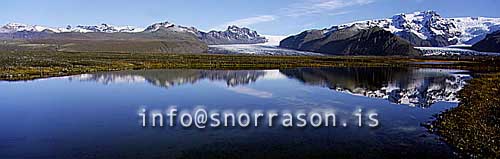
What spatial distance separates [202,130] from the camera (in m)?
18.1

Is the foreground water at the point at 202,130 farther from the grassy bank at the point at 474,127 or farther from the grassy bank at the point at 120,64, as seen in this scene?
the grassy bank at the point at 120,64

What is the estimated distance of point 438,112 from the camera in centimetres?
2353

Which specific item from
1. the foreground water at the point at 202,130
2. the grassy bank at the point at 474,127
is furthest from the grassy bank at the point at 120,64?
the grassy bank at the point at 474,127

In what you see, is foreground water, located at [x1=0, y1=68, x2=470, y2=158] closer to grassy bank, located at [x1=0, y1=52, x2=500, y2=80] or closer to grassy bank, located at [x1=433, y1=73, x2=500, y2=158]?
grassy bank, located at [x1=433, y1=73, x2=500, y2=158]

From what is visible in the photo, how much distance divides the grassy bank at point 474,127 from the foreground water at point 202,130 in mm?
753

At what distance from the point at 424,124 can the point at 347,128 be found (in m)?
3.76

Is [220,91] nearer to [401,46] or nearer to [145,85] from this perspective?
[145,85]

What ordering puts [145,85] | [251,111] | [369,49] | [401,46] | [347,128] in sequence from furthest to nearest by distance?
[369,49]
[401,46]
[145,85]
[251,111]
[347,128]

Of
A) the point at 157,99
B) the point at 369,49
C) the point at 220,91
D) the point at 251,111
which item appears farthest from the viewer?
the point at 369,49

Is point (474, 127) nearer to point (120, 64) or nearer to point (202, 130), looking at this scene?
point (202, 130)

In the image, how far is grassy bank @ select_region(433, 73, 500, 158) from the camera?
14.9 metres

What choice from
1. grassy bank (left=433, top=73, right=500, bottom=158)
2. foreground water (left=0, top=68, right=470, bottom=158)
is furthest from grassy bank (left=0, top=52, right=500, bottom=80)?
grassy bank (left=433, top=73, right=500, bottom=158)

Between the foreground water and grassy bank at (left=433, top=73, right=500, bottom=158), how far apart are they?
0.75m

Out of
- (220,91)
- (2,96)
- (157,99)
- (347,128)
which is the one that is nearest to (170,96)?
(157,99)
